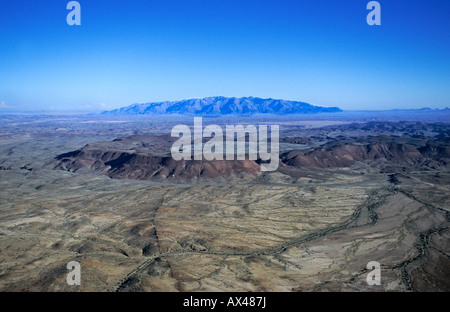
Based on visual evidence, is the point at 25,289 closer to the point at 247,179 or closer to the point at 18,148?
the point at 247,179

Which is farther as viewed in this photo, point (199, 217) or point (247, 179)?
point (247, 179)
